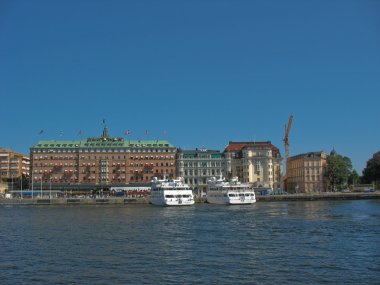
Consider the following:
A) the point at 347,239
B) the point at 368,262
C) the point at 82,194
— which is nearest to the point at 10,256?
the point at 368,262


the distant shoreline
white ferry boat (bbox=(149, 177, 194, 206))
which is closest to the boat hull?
white ferry boat (bbox=(149, 177, 194, 206))

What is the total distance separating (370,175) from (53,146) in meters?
134

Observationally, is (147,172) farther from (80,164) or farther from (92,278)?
(92,278)

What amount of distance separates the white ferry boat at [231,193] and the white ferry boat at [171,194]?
11509 mm

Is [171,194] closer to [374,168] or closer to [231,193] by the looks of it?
[231,193]

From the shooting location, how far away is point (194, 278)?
3381 centimetres

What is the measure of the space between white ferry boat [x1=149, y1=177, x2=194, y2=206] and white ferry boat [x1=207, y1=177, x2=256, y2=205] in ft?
37.8

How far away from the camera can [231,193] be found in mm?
142000

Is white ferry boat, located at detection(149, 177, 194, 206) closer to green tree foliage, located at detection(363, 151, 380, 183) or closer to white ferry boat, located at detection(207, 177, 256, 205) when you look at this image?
white ferry boat, located at detection(207, 177, 256, 205)

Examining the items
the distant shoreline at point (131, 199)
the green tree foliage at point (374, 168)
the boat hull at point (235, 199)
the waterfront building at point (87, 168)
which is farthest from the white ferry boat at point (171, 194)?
the green tree foliage at point (374, 168)

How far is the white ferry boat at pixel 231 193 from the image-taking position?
142250mm

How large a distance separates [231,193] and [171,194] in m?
18.8

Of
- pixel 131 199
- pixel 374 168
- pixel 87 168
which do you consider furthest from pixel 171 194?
pixel 374 168

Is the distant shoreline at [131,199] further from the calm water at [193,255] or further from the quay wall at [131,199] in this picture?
the calm water at [193,255]
